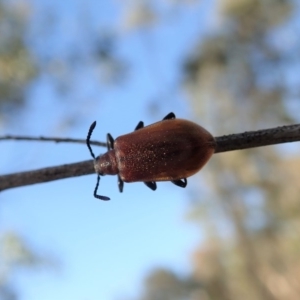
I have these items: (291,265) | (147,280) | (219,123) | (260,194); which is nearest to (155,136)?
(219,123)

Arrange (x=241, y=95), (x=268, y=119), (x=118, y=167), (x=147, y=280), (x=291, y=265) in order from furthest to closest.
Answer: (x=291, y=265), (x=147, y=280), (x=241, y=95), (x=268, y=119), (x=118, y=167)

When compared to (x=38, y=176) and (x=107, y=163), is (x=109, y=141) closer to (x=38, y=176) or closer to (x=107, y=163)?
(x=107, y=163)

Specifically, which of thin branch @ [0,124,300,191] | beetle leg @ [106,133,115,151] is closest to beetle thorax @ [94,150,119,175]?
beetle leg @ [106,133,115,151]

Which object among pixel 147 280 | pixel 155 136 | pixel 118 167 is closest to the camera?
pixel 155 136

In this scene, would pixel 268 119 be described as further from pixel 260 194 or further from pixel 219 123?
pixel 260 194

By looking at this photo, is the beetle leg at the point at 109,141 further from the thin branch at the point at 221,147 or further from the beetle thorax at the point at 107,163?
the thin branch at the point at 221,147

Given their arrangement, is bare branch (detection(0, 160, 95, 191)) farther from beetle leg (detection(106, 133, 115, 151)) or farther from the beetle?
beetle leg (detection(106, 133, 115, 151))
